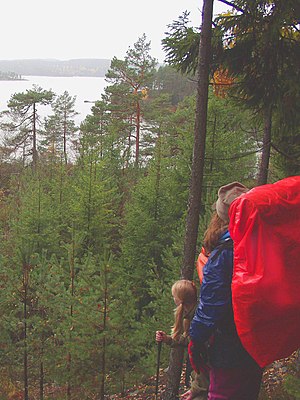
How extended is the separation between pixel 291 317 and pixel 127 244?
11821 mm

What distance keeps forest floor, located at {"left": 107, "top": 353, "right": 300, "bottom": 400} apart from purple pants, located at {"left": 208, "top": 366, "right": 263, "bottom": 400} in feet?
8.38

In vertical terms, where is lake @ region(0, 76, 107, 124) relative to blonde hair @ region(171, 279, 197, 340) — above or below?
above

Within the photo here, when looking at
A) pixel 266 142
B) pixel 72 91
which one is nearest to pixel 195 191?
pixel 266 142

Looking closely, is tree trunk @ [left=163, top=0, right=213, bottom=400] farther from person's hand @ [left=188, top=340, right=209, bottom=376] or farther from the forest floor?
person's hand @ [left=188, top=340, right=209, bottom=376]

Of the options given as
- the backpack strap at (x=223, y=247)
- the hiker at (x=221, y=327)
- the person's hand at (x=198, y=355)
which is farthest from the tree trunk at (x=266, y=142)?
the person's hand at (x=198, y=355)

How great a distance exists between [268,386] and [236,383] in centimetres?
436

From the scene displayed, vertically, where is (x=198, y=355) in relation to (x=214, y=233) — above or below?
below

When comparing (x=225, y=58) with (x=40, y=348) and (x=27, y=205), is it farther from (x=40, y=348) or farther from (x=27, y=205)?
(x=27, y=205)

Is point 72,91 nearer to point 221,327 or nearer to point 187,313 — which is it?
point 187,313

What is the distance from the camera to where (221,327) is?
2.78 m

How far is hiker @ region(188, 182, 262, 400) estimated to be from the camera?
2.61 metres

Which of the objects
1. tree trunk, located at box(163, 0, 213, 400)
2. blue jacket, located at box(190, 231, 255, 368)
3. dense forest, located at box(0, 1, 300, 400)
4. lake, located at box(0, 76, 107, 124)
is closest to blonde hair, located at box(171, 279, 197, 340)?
blue jacket, located at box(190, 231, 255, 368)

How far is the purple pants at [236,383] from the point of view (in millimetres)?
2896

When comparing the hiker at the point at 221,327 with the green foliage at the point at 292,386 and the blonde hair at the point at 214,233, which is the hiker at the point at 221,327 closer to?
the blonde hair at the point at 214,233
